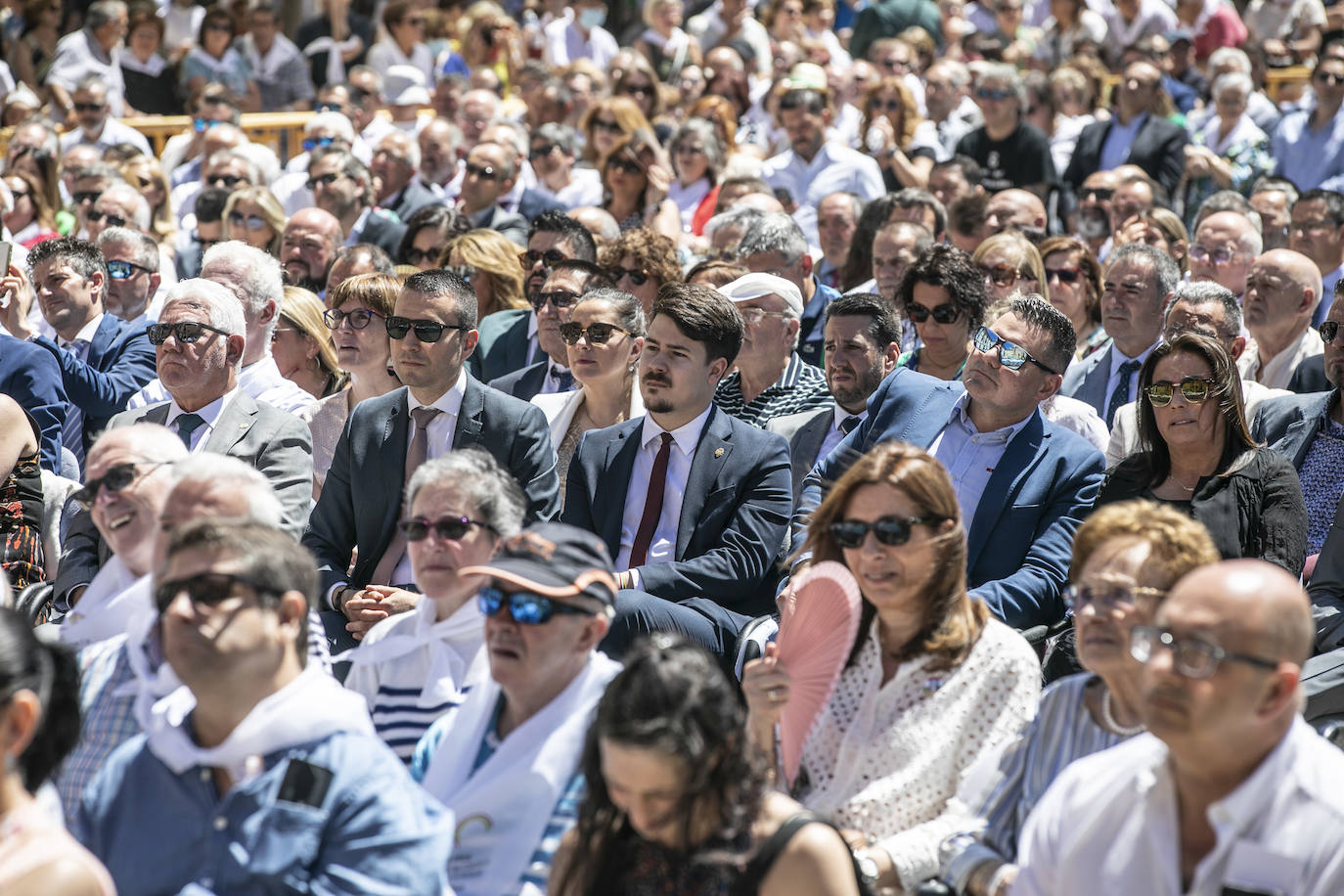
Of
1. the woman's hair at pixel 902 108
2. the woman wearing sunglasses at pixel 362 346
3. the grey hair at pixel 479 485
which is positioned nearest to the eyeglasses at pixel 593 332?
the woman wearing sunglasses at pixel 362 346

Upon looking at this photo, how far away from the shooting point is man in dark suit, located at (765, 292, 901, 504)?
5.72 metres

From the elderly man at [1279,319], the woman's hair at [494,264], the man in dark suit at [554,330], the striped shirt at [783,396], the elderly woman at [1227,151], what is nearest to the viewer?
the striped shirt at [783,396]

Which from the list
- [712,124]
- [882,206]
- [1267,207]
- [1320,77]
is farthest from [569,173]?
[1320,77]

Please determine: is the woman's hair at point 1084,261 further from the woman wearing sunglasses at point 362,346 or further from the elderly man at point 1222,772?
the elderly man at point 1222,772

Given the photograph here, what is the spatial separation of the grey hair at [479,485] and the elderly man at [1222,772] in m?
1.70

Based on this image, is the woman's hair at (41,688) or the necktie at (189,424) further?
the necktie at (189,424)

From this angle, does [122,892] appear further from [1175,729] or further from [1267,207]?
[1267,207]

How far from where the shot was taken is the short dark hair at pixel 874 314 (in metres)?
5.84

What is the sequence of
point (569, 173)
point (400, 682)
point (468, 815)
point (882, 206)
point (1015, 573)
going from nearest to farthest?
point (468, 815)
point (400, 682)
point (1015, 573)
point (882, 206)
point (569, 173)

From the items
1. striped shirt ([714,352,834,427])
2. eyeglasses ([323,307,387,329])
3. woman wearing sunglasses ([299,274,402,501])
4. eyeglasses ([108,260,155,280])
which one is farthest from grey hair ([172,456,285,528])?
eyeglasses ([108,260,155,280])

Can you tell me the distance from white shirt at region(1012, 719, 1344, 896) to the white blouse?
20.7 inches

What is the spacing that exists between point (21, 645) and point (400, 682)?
4.28 ft

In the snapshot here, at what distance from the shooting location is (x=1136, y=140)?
1083 cm

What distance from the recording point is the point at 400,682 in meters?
3.91
